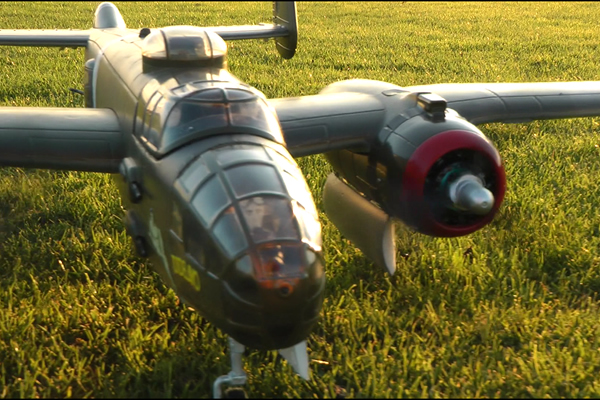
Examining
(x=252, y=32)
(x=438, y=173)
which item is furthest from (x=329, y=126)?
(x=252, y=32)

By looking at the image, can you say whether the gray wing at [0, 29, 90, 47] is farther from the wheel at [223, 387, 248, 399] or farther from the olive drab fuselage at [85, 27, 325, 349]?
the wheel at [223, 387, 248, 399]

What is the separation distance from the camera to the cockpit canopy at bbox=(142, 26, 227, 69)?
589 centimetres

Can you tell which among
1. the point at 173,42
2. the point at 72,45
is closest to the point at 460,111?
the point at 173,42

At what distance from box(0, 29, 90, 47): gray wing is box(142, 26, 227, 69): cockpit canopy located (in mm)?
3562

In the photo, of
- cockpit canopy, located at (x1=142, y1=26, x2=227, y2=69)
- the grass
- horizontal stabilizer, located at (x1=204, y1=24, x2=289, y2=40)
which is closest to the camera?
the grass

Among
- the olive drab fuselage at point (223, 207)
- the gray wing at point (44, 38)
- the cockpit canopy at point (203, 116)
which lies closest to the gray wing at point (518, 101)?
the cockpit canopy at point (203, 116)

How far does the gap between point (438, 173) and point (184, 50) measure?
2.28 m

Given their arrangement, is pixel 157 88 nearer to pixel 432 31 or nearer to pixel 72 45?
pixel 72 45

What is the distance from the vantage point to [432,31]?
1986 centimetres

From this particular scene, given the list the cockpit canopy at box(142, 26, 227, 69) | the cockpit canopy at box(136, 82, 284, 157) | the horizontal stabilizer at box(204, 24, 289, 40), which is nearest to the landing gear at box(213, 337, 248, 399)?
the cockpit canopy at box(136, 82, 284, 157)

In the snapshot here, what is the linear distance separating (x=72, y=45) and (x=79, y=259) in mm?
3972

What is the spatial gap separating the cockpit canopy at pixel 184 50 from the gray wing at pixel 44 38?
3.56 metres

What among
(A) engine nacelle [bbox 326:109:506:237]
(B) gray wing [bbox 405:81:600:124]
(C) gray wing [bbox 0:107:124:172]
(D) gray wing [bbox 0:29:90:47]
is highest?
(D) gray wing [bbox 0:29:90:47]

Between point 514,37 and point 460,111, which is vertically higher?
Answer: point 514,37
